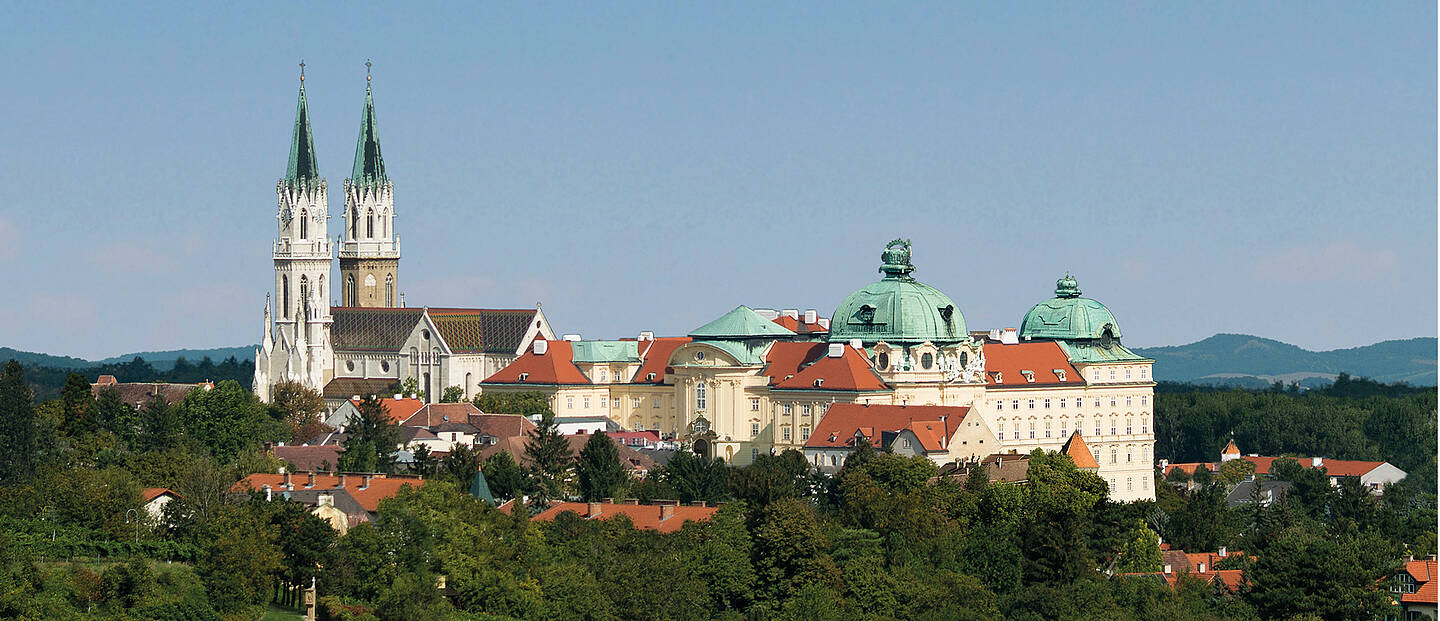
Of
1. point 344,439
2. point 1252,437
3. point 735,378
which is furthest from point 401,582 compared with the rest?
point 1252,437

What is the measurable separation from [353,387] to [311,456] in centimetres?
5075

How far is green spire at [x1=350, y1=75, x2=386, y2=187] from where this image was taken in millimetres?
183750

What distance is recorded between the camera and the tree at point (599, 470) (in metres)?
102

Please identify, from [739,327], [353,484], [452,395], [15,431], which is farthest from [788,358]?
[15,431]

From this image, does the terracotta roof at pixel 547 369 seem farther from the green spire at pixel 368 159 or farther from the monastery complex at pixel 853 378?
the green spire at pixel 368 159

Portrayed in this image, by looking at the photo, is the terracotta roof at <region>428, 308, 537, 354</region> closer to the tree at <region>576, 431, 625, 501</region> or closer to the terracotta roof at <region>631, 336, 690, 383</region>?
the terracotta roof at <region>631, 336, 690, 383</region>

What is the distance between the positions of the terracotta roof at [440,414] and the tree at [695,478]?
29.6 metres

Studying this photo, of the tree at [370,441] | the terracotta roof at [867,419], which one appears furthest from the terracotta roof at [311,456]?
the terracotta roof at [867,419]

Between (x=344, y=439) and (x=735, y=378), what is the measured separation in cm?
2130

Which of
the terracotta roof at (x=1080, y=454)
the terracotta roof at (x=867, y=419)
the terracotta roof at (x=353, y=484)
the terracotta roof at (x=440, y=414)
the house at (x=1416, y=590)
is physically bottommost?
the house at (x=1416, y=590)

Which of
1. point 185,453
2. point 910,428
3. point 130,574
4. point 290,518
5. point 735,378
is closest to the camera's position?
point 130,574

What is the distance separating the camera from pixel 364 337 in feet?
563

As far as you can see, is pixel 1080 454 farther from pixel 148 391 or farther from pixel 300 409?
pixel 148 391

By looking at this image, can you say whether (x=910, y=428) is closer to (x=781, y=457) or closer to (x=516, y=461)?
(x=781, y=457)
